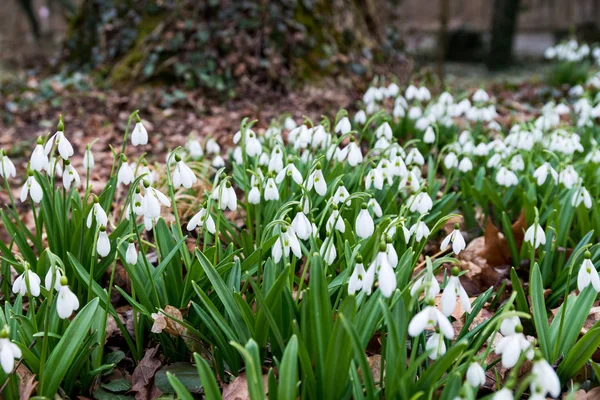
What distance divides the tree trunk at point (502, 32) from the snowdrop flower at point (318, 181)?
31.4 ft

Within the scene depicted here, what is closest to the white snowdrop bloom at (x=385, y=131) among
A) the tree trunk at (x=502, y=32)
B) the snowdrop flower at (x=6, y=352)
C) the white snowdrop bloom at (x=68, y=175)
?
the white snowdrop bloom at (x=68, y=175)

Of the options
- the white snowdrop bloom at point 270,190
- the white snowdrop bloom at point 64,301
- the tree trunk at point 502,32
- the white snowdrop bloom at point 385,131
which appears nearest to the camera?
the white snowdrop bloom at point 64,301

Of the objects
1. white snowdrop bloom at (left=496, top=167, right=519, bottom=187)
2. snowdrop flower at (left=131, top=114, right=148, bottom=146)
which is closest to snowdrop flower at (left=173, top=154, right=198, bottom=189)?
snowdrop flower at (left=131, top=114, right=148, bottom=146)

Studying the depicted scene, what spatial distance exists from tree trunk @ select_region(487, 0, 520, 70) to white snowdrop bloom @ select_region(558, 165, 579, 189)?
8.77 metres

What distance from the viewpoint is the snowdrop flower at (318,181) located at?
1.83 m

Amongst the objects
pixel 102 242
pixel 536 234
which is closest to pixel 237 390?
pixel 102 242

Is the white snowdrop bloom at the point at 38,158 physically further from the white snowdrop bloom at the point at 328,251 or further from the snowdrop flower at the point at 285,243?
the white snowdrop bloom at the point at 328,251

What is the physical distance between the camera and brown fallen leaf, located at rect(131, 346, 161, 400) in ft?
Result: 5.33

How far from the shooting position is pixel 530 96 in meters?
6.54

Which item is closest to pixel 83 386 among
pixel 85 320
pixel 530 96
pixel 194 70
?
pixel 85 320

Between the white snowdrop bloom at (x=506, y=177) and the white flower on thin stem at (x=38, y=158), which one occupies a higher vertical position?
the white flower on thin stem at (x=38, y=158)

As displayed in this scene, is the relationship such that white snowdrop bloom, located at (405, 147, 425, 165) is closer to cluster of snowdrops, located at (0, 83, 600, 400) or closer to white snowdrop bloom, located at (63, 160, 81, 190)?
cluster of snowdrops, located at (0, 83, 600, 400)

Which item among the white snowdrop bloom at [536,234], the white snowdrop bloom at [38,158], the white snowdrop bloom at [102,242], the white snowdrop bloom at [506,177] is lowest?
the white snowdrop bloom at [506,177]

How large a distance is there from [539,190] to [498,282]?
2.42 ft
